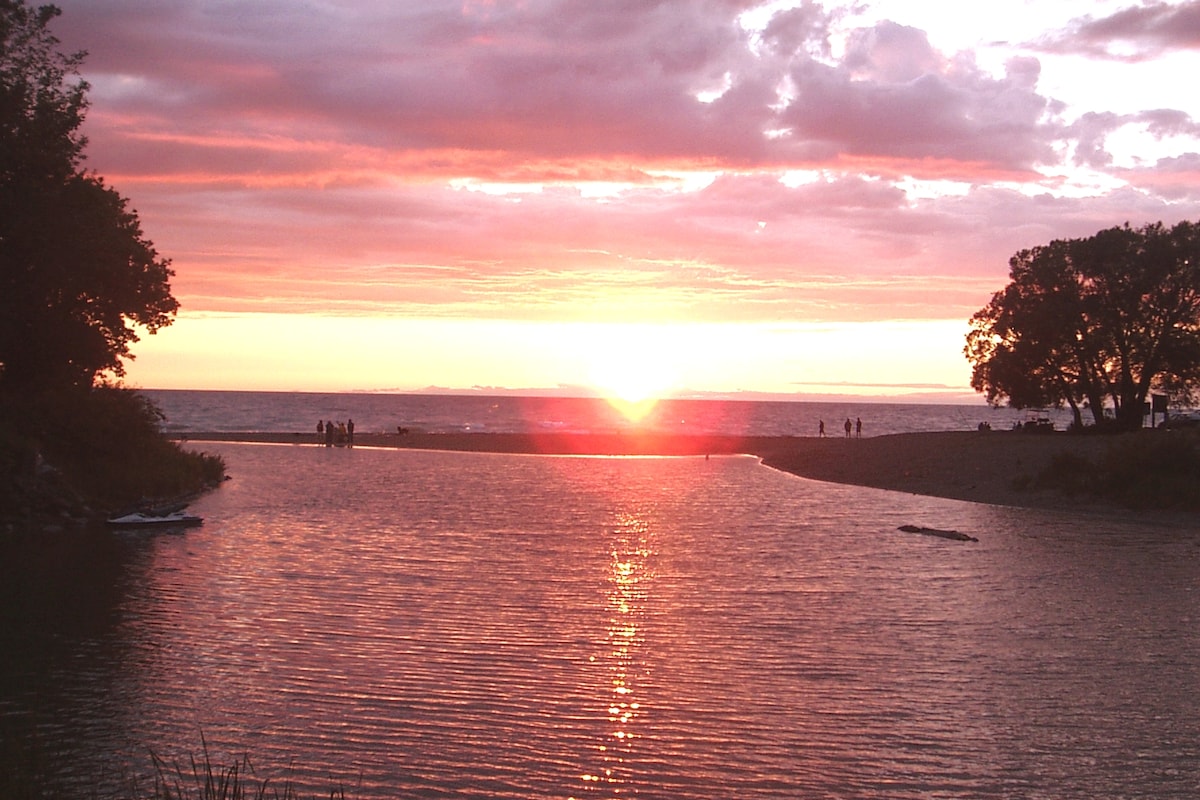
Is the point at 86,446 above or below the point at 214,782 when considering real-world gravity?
above

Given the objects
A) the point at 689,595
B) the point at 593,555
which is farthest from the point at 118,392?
the point at 689,595

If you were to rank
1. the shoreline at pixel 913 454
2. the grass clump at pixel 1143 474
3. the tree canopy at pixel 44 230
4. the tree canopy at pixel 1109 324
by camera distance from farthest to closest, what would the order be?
the tree canopy at pixel 1109 324
the shoreline at pixel 913 454
the grass clump at pixel 1143 474
the tree canopy at pixel 44 230

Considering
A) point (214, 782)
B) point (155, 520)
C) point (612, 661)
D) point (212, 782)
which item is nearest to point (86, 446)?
point (155, 520)

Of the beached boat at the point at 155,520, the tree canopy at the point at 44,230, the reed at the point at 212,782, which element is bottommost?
the reed at the point at 212,782

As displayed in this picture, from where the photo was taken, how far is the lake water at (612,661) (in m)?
12.7

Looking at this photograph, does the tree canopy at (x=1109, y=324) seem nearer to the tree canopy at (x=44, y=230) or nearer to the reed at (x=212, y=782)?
the tree canopy at (x=44, y=230)

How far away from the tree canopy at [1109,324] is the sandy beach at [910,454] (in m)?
3.94

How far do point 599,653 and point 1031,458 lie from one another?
40.7 metres

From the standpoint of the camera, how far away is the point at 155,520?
1346 inches

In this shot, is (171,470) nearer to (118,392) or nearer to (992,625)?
(118,392)

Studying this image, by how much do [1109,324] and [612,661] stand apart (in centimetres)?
5500

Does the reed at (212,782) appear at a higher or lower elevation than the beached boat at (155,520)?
lower

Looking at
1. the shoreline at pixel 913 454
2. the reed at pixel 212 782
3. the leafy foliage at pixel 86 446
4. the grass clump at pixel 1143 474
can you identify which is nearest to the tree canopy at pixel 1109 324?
the shoreline at pixel 913 454

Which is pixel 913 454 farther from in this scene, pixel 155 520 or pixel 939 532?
pixel 155 520
